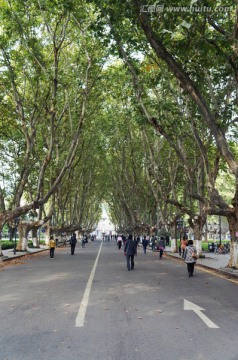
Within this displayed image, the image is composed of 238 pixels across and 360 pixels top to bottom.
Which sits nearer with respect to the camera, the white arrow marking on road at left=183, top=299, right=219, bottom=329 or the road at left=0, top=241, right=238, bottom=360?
the road at left=0, top=241, right=238, bottom=360

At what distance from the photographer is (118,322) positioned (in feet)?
22.7

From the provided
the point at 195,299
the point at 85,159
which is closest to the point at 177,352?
the point at 195,299

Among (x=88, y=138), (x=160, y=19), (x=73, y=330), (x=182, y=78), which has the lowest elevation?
(x=73, y=330)

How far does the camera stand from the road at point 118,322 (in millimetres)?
5211

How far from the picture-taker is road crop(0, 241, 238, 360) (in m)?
5.21

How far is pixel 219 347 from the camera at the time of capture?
5.39m

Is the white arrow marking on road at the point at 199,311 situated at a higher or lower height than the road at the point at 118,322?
higher

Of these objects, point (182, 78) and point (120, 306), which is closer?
point (120, 306)

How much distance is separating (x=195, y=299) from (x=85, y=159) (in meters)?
33.5

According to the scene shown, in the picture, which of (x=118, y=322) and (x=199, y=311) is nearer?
(x=118, y=322)

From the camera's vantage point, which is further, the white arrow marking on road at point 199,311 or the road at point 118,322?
the white arrow marking on road at point 199,311

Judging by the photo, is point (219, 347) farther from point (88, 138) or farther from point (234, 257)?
point (88, 138)

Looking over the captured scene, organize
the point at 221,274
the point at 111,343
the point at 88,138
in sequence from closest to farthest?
the point at 111,343 < the point at 221,274 < the point at 88,138

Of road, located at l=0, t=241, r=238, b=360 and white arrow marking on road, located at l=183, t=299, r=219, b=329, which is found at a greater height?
white arrow marking on road, located at l=183, t=299, r=219, b=329
